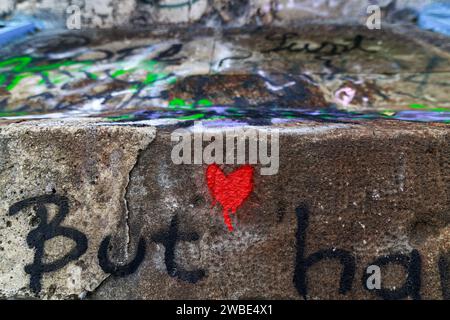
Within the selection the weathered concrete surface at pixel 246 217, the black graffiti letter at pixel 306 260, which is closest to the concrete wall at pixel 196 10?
the weathered concrete surface at pixel 246 217

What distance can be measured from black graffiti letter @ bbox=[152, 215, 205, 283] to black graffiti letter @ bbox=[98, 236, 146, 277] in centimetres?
9

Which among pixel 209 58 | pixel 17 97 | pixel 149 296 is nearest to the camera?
pixel 149 296

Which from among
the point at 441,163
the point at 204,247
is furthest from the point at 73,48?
the point at 441,163

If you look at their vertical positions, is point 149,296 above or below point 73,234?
below

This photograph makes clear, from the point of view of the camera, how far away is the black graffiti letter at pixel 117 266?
1.78 meters

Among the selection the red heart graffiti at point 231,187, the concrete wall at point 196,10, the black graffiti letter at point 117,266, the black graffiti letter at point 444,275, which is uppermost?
the concrete wall at point 196,10

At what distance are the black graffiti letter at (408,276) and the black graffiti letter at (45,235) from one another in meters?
1.36

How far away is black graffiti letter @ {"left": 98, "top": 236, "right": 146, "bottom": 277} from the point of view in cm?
178

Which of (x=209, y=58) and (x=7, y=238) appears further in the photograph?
(x=209, y=58)

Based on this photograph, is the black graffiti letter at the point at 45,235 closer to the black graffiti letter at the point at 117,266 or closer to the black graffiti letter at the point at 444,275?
the black graffiti letter at the point at 117,266

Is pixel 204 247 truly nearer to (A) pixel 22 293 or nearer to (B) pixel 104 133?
(B) pixel 104 133

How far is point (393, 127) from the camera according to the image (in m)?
1.91

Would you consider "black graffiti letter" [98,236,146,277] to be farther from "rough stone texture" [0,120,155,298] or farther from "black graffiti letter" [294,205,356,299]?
"black graffiti letter" [294,205,356,299]

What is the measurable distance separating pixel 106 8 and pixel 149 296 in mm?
3177
